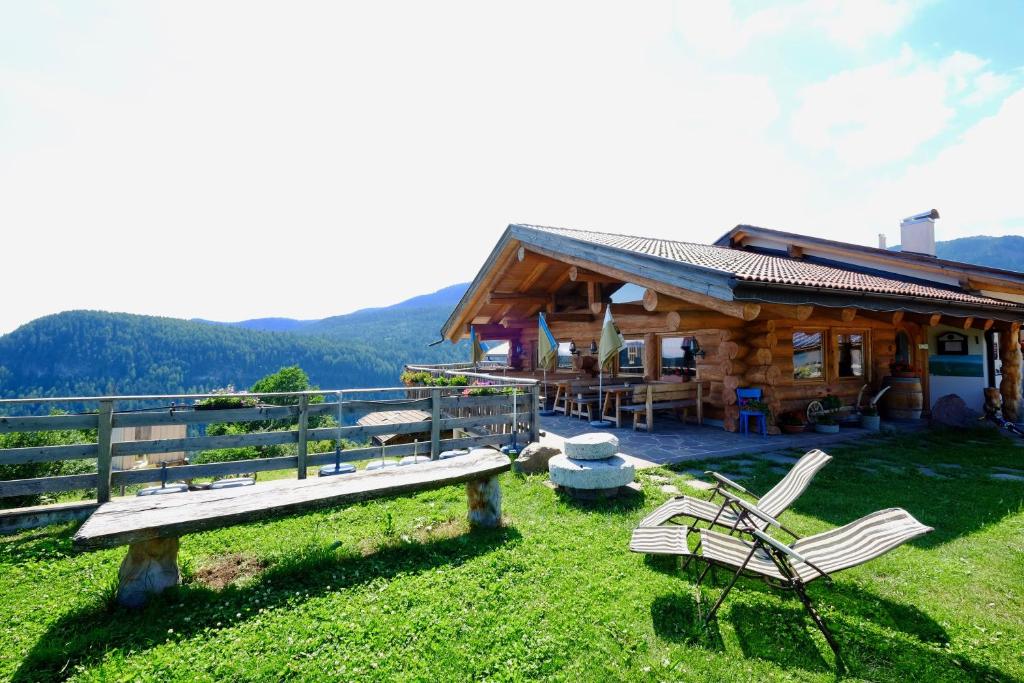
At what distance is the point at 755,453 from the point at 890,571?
3966 millimetres

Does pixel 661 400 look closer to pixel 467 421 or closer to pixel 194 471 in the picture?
pixel 467 421

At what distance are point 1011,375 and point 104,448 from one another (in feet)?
55.4

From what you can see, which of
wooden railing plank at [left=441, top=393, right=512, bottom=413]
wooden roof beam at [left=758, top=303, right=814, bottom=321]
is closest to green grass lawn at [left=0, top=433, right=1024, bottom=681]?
wooden railing plank at [left=441, top=393, right=512, bottom=413]

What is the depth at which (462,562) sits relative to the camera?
3975mm

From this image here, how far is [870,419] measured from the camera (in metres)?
10.1

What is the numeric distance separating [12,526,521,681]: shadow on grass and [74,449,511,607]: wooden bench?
0.61 feet

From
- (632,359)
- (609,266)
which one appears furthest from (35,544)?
(632,359)

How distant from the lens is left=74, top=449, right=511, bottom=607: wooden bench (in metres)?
3.23

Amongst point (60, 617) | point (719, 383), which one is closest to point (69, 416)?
point (60, 617)

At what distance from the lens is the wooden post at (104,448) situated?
4973 millimetres

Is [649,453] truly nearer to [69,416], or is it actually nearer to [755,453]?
[755,453]

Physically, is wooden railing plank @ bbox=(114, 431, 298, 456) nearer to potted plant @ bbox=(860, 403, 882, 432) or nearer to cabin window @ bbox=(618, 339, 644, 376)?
cabin window @ bbox=(618, 339, 644, 376)

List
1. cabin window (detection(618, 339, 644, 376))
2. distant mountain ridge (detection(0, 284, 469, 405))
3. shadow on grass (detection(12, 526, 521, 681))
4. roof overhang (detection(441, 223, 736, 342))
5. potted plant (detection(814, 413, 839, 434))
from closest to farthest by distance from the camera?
shadow on grass (detection(12, 526, 521, 681)), roof overhang (detection(441, 223, 736, 342)), potted plant (detection(814, 413, 839, 434)), cabin window (detection(618, 339, 644, 376)), distant mountain ridge (detection(0, 284, 469, 405))

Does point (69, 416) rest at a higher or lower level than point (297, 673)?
higher
